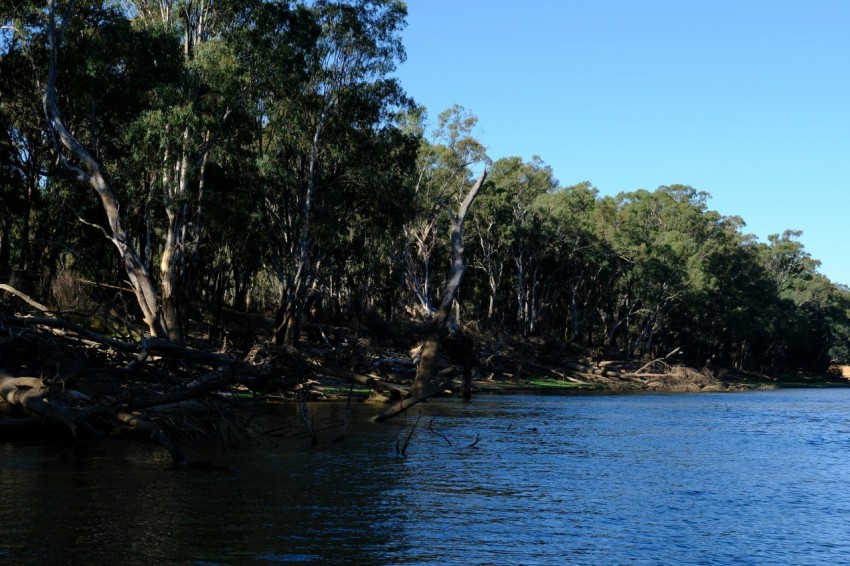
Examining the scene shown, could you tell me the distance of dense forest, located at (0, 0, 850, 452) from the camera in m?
34.7

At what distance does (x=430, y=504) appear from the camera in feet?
49.9

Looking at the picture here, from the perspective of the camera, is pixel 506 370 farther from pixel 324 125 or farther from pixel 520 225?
pixel 324 125

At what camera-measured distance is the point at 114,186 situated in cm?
4069

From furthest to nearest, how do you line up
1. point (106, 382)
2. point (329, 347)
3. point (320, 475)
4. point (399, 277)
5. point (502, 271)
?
point (502, 271), point (399, 277), point (329, 347), point (106, 382), point (320, 475)

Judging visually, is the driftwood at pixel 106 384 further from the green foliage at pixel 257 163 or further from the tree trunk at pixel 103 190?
the green foliage at pixel 257 163

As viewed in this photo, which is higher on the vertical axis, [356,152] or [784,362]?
[356,152]

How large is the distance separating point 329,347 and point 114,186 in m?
15.4

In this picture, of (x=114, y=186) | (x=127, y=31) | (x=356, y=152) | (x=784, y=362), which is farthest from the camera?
(x=784, y=362)

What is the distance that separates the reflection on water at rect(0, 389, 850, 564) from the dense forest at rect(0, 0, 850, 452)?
5261 millimetres

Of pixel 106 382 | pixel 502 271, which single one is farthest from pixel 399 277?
pixel 106 382

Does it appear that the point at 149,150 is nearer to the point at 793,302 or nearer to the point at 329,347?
the point at 329,347

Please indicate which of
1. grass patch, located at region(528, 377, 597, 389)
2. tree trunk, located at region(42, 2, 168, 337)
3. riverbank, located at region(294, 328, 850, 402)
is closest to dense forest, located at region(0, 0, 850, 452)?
tree trunk, located at region(42, 2, 168, 337)

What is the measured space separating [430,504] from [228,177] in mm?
31764

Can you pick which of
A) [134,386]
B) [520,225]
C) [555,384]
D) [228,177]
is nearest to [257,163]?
[228,177]
